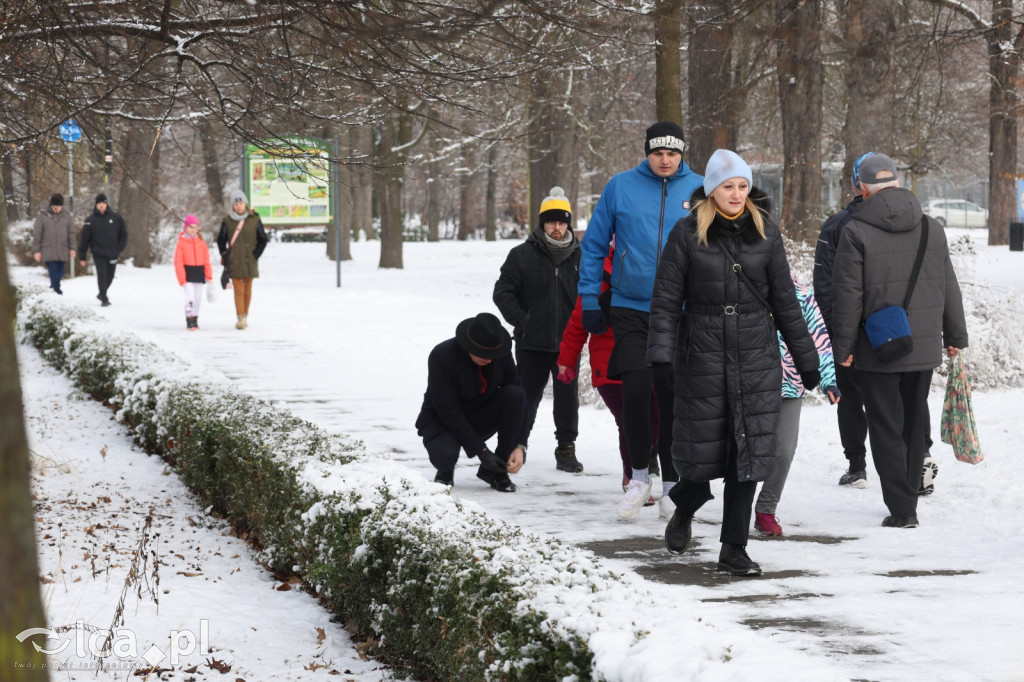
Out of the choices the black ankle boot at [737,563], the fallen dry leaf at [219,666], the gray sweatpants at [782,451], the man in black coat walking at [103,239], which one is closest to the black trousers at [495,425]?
the gray sweatpants at [782,451]

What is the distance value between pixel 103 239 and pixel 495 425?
14.4 meters

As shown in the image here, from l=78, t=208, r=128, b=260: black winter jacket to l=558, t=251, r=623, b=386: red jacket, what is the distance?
14368 mm

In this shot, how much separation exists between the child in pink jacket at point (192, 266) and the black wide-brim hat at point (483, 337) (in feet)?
32.4

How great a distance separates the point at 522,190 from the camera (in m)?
66.8

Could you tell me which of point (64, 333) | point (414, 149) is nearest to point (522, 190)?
point (414, 149)

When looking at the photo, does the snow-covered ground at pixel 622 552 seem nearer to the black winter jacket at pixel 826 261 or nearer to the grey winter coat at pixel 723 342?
the grey winter coat at pixel 723 342

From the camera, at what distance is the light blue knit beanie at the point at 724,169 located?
5.32 meters

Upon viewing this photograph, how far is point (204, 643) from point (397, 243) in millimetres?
26481

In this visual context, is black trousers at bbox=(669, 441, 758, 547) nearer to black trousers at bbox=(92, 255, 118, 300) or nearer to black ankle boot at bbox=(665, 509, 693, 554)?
black ankle boot at bbox=(665, 509, 693, 554)

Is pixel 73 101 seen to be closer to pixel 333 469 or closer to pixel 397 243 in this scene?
pixel 333 469

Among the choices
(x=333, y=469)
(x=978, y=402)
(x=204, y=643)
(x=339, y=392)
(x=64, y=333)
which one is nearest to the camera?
(x=204, y=643)

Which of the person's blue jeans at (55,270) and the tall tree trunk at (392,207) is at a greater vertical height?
the tall tree trunk at (392,207)

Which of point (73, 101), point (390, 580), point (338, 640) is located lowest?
point (338, 640)

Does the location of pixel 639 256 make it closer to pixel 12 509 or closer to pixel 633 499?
pixel 633 499
